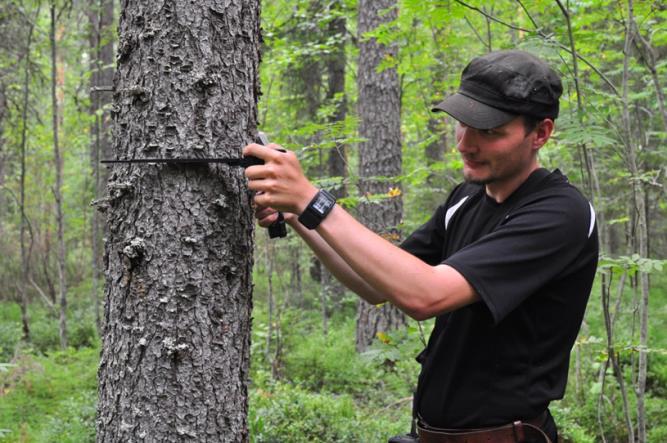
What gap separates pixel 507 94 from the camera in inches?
81.6

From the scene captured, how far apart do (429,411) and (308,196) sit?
986mm

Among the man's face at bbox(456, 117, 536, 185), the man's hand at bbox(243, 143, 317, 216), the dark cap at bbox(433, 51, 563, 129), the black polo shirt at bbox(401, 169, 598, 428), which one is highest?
the dark cap at bbox(433, 51, 563, 129)

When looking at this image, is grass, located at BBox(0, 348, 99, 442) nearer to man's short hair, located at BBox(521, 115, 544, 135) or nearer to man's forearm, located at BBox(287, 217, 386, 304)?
man's forearm, located at BBox(287, 217, 386, 304)

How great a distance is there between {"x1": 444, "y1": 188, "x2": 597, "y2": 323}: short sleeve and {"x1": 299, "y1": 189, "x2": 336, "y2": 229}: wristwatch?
1.37 ft

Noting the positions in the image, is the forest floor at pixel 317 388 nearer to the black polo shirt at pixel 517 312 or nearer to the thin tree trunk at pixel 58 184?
the thin tree trunk at pixel 58 184

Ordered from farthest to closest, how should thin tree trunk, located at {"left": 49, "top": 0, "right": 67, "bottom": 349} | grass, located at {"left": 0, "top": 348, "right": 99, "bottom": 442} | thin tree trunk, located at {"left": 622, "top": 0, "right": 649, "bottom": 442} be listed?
thin tree trunk, located at {"left": 49, "top": 0, "right": 67, "bottom": 349} < grass, located at {"left": 0, "top": 348, "right": 99, "bottom": 442} < thin tree trunk, located at {"left": 622, "top": 0, "right": 649, "bottom": 442}

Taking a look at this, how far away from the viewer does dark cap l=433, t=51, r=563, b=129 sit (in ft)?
6.81

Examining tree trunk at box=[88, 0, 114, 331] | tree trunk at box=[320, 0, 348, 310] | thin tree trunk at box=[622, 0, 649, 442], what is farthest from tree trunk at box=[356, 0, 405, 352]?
tree trunk at box=[88, 0, 114, 331]

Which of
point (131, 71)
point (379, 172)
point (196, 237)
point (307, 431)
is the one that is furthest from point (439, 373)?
point (379, 172)

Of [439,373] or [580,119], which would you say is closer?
[439,373]

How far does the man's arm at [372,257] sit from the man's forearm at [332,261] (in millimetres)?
422

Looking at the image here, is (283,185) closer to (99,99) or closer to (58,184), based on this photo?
(58,184)

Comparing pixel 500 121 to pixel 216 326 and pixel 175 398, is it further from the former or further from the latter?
pixel 175 398

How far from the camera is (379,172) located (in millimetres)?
8219
